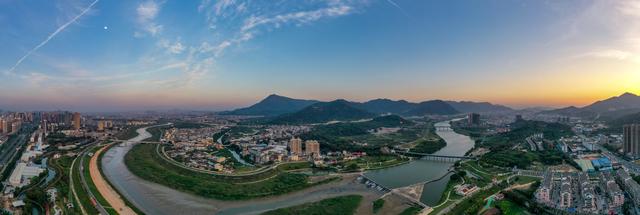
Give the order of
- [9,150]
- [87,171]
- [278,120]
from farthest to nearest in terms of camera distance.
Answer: [278,120]
[9,150]
[87,171]

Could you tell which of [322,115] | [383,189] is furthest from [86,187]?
[322,115]

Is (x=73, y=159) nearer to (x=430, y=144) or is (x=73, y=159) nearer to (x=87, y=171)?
(x=87, y=171)

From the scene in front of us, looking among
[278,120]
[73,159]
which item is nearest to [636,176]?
[73,159]

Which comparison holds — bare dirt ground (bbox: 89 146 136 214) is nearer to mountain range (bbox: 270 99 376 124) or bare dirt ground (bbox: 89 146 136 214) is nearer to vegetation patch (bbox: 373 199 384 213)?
vegetation patch (bbox: 373 199 384 213)

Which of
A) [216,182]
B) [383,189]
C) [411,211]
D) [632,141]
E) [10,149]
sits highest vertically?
[632,141]

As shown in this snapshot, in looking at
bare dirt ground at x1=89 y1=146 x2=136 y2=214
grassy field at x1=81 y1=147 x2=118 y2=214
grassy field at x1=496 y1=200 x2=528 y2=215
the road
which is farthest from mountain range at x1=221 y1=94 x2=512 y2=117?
grassy field at x1=496 y1=200 x2=528 y2=215

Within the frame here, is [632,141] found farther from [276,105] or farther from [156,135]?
[276,105]

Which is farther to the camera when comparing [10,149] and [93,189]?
[10,149]
